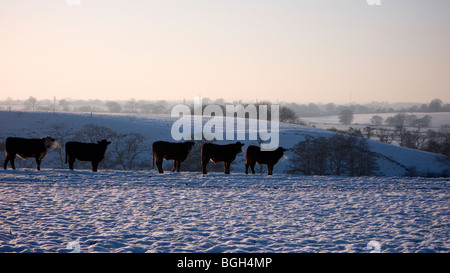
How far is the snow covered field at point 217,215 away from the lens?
26.6ft

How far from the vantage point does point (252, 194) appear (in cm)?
1450

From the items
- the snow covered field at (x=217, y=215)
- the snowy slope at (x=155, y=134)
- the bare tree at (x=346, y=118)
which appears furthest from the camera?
the bare tree at (x=346, y=118)

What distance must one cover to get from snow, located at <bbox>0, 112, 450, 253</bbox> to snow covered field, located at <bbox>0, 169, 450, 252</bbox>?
0.08 feet

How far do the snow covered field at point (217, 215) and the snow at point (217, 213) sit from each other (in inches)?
1.0

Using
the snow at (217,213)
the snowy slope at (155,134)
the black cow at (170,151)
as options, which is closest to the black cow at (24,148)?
the snow at (217,213)

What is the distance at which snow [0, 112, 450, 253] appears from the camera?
8.11m

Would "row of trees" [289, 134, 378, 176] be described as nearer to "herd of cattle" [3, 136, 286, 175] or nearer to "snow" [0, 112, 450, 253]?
"herd of cattle" [3, 136, 286, 175]

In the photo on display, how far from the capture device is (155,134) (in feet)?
202

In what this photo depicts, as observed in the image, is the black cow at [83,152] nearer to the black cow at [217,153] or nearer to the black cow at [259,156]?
the black cow at [217,153]

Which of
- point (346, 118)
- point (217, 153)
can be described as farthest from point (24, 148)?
point (346, 118)

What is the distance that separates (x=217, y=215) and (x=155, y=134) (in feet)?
171
